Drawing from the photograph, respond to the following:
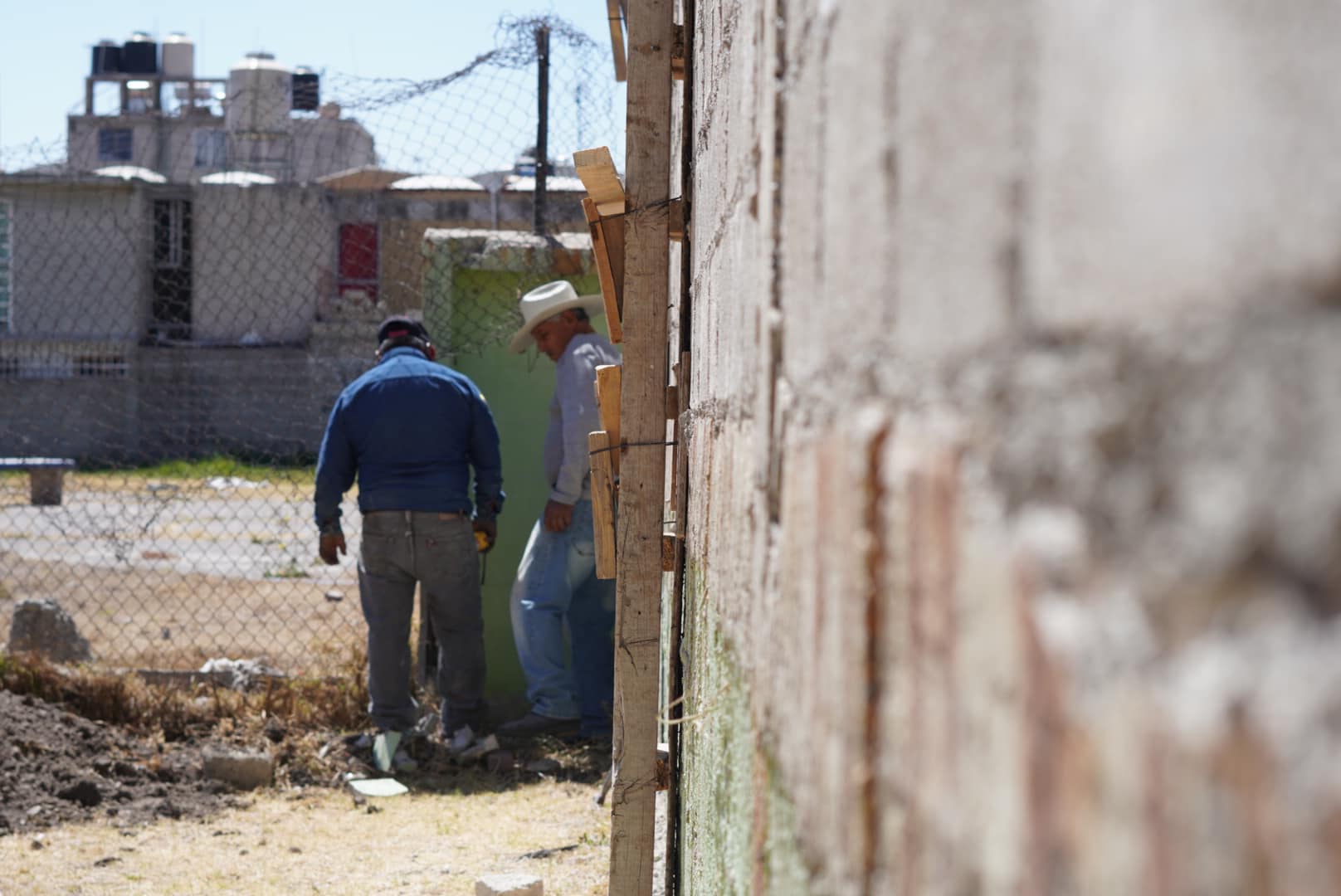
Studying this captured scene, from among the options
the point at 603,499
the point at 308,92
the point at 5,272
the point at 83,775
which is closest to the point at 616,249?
the point at 603,499

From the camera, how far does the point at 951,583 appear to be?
507 mm

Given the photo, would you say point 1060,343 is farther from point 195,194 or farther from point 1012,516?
point 195,194

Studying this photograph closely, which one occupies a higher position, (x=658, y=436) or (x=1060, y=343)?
(x=1060, y=343)

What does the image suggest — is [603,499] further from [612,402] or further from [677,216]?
[677,216]

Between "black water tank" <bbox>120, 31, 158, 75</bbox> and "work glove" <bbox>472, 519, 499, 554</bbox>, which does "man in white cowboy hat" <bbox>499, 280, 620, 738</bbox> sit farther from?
"black water tank" <bbox>120, 31, 158, 75</bbox>

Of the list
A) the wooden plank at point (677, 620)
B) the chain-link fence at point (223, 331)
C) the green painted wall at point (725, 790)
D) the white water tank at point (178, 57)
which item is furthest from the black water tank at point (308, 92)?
the white water tank at point (178, 57)

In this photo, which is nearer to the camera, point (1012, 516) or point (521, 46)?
point (1012, 516)

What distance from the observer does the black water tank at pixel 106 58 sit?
40.8 m

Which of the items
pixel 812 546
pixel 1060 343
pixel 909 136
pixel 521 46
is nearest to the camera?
pixel 1060 343

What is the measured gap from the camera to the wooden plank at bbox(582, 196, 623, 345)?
2.83 meters

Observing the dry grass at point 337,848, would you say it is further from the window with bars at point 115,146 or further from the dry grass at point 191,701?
the window with bars at point 115,146

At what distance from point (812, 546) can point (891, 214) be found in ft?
0.81

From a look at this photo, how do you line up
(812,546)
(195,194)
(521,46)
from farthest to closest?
(195,194), (521,46), (812,546)

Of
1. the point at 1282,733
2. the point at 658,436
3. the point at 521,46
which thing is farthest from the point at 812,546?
the point at 521,46
